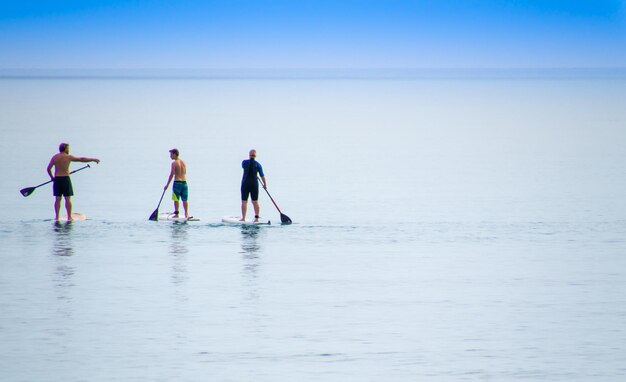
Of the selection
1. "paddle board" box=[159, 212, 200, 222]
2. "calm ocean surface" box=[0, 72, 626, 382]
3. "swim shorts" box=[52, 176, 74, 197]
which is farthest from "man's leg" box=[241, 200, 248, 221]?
"swim shorts" box=[52, 176, 74, 197]

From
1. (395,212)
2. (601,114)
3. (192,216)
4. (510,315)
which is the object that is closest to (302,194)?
(395,212)

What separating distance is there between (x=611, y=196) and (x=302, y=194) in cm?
981

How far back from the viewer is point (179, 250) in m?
25.9

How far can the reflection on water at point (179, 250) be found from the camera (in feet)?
76.2

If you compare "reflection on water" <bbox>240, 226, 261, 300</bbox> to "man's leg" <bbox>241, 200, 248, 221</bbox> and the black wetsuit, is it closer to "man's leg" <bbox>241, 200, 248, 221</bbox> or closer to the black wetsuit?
"man's leg" <bbox>241, 200, 248, 221</bbox>

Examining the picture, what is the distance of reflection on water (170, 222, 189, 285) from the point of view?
2322 centimetres

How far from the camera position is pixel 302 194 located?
3897cm

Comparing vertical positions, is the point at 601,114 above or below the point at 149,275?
above

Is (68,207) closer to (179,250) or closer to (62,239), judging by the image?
(62,239)

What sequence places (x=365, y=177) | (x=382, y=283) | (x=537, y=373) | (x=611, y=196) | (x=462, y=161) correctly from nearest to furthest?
(x=537, y=373), (x=382, y=283), (x=611, y=196), (x=365, y=177), (x=462, y=161)

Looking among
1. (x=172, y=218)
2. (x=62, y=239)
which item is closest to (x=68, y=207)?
(x=62, y=239)

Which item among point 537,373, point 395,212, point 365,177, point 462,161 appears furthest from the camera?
point 462,161

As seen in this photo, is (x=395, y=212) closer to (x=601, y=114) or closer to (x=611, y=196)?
(x=611, y=196)

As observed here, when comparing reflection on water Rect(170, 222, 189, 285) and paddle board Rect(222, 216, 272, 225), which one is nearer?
reflection on water Rect(170, 222, 189, 285)
